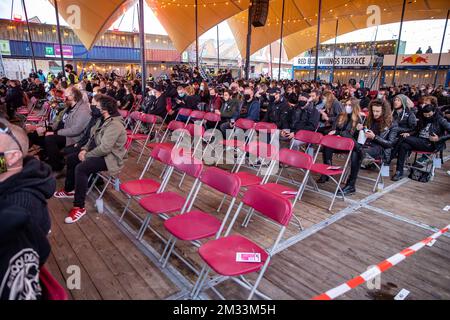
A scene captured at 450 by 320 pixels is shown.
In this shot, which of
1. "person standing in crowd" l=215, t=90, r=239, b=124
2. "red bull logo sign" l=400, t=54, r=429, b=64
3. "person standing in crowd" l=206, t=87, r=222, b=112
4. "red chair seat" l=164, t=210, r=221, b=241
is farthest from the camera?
"red bull logo sign" l=400, t=54, r=429, b=64

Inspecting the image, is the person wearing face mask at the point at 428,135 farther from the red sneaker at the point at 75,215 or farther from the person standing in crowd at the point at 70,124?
the person standing in crowd at the point at 70,124

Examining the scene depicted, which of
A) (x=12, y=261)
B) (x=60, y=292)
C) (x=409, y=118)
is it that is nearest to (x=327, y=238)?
(x=60, y=292)

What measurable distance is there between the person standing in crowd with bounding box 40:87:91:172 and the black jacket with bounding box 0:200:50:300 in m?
3.91

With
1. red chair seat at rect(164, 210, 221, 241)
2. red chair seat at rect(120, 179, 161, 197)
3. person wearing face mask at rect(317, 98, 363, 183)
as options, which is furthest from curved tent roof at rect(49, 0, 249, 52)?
red chair seat at rect(164, 210, 221, 241)

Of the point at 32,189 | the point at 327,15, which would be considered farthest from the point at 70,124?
the point at 327,15

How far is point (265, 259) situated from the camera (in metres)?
2.24

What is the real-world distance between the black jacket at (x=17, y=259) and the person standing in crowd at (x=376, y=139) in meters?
4.58

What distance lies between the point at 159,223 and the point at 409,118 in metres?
5.11

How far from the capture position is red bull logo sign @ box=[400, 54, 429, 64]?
91.6ft

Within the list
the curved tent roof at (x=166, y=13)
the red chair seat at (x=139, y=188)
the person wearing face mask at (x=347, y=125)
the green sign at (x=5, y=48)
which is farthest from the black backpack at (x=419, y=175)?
the green sign at (x=5, y=48)

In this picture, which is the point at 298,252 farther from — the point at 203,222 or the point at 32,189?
the point at 32,189

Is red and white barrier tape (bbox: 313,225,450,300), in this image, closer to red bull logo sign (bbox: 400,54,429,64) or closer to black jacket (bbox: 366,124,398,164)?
black jacket (bbox: 366,124,398,164)

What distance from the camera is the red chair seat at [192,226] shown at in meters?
2.52

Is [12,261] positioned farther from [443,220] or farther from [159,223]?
[443,220]
